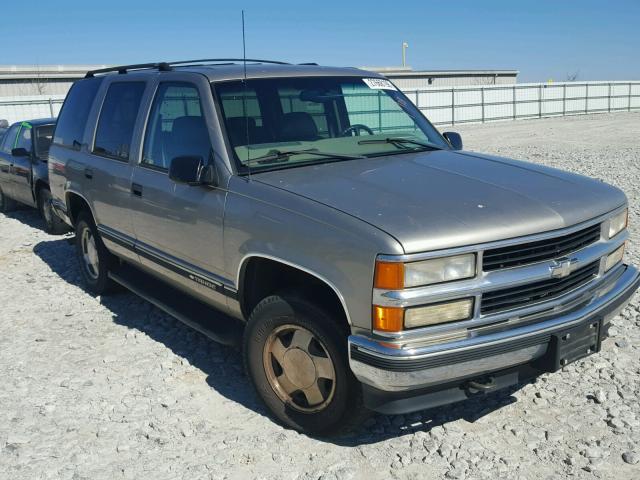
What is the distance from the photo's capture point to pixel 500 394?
12.9 ft

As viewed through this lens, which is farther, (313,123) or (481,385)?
(313,123)

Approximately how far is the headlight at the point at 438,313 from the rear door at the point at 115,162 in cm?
277

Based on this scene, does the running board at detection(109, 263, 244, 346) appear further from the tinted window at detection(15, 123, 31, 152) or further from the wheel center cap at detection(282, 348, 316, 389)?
the tinted window at detection(15, 123, 31, 152)

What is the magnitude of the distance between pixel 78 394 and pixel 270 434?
141 centimetres

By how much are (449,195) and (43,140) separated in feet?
25.8

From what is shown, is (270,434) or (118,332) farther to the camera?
(118,332)

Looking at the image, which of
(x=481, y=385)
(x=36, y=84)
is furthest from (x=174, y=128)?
(x=36, y=84)

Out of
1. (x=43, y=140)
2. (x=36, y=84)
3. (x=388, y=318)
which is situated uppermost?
(x=36, y=84)

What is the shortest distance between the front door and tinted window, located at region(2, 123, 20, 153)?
6.59m

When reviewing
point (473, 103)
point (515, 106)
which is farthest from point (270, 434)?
point (515, 106)

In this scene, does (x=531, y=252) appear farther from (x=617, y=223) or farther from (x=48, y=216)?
(x=48, y=216)

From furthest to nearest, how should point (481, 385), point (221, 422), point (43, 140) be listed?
point (43, 140), point (221, 422), point (481, 385)

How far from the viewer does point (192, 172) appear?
3.77m

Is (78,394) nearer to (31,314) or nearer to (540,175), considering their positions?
(31,314)
